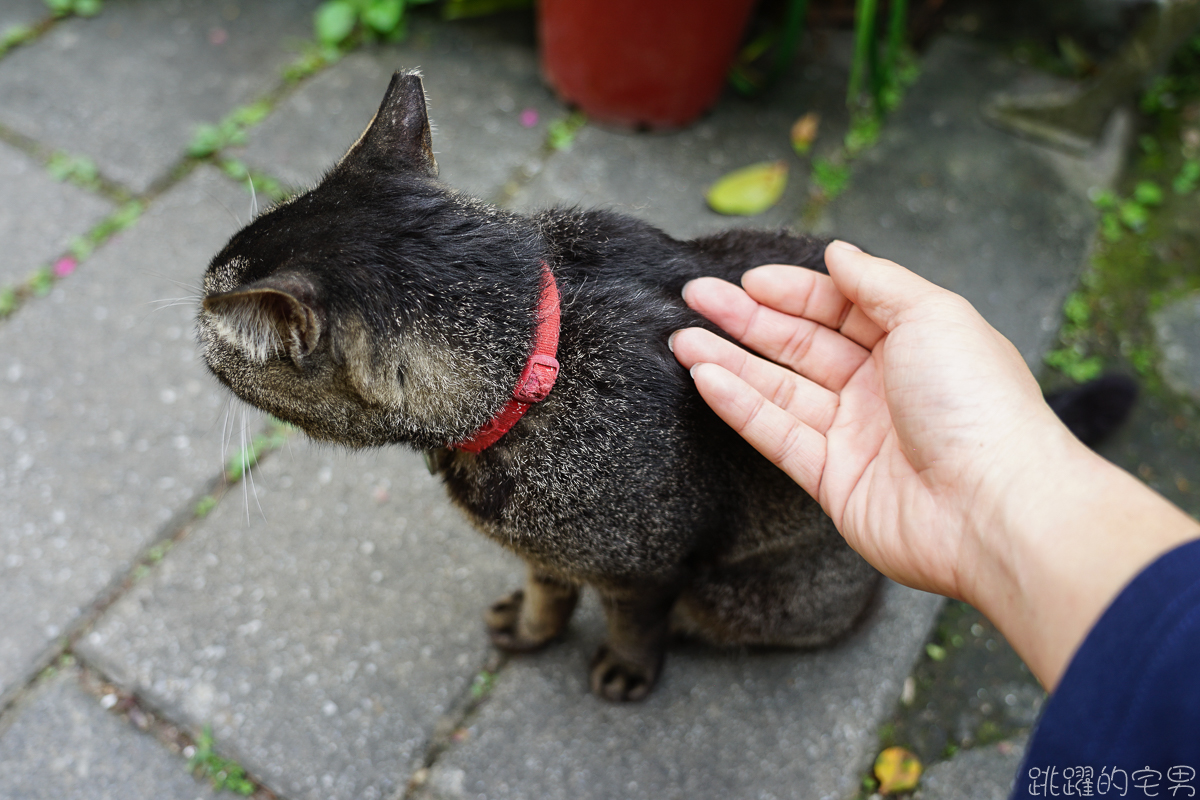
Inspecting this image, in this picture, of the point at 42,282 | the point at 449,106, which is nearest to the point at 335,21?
the point at 449,106

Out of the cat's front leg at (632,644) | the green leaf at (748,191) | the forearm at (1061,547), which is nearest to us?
the forearm at (1061,547)

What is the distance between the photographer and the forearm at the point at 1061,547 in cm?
124

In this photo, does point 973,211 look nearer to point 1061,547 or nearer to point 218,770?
point 1061,547

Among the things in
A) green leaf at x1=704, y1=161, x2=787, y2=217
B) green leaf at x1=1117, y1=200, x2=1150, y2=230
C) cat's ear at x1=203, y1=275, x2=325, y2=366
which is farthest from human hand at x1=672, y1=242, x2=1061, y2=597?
green leaf at x1=1117, y1=200, x2=1150, y2=230

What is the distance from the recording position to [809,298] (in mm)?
1924

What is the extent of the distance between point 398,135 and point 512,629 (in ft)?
4.72

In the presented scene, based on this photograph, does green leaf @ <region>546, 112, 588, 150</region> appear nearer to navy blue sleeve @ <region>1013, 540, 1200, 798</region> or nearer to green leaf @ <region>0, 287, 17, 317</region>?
green leaf @ <region>0, 287, 17, 317</region>

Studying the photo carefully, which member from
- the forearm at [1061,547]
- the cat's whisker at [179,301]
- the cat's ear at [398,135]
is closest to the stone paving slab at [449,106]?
the cat's whisker at [179,301]

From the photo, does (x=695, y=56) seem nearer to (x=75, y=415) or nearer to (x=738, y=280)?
(x=738, y=280)

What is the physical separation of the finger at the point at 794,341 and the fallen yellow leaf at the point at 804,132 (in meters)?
1.83

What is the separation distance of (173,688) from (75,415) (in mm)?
1071

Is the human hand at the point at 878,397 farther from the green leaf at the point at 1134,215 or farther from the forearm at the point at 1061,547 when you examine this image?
the green leaf at the point at 1134,215

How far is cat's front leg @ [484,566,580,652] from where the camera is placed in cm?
216

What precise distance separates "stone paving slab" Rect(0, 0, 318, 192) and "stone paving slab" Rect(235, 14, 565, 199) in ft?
0.92
